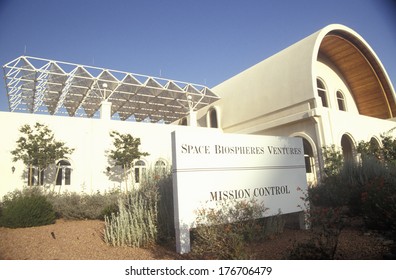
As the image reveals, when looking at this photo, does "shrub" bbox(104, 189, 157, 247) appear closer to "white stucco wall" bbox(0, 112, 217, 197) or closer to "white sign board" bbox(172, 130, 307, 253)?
"white sign board" bbox(172, 130, 307, 253)

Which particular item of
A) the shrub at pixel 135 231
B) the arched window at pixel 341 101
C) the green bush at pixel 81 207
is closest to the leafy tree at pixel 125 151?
the green bush at pixel 81 207

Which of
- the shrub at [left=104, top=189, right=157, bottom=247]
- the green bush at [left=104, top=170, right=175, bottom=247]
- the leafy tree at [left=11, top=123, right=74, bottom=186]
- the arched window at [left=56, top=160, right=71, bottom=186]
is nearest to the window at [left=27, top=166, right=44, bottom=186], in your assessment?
the leafy tree at [left=11, top=123, right=74, bottom=186]

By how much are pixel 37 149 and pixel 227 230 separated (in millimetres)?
9378

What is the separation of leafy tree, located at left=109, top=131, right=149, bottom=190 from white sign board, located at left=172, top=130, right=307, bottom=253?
7.70 meters

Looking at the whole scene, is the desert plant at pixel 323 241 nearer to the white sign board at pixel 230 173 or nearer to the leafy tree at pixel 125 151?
the white sign board at pixel 230 173

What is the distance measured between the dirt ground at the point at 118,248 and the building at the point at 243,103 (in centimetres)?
584

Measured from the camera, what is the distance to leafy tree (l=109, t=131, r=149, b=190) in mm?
11646

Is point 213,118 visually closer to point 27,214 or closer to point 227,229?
point 27,214

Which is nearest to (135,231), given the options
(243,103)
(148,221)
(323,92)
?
(148,221)

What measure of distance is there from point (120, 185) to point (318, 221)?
10.1 meters

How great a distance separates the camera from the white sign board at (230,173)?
4215 millimetres

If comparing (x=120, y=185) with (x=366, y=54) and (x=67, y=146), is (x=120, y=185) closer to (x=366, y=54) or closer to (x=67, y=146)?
(x=67, y=146)

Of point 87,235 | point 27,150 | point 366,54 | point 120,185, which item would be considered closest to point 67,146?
point 27,150

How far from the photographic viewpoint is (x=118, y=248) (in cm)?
449
